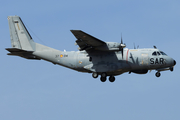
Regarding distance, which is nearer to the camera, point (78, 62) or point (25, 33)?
point (78, 62)

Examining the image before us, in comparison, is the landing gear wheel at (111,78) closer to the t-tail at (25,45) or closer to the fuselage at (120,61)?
the fuselage at (120,61)

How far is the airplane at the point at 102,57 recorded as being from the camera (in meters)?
32.8

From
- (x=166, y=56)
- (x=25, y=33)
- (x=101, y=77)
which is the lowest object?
(x=101, y=77)

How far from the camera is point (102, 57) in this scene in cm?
3444

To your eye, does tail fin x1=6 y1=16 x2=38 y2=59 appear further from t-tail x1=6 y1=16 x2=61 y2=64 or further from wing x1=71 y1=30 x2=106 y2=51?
wing x1=71 y1=30 x2=106 y2=51

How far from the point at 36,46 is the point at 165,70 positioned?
14.7 metres

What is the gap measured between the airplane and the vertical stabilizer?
36cm

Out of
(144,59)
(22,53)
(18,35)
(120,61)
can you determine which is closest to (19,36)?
(18,35)

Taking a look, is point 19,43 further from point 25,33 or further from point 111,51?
point 111,51

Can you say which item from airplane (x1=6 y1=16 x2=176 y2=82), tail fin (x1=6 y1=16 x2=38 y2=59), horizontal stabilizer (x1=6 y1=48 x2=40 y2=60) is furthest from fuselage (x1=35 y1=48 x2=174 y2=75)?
tail fin (x1=6 y1=16 x2=38 y2=59)

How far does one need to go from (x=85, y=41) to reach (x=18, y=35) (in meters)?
9.44

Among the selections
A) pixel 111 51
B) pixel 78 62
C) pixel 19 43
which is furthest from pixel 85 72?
pixel 19 43

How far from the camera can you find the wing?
31078mm

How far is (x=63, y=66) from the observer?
36.5 meters
